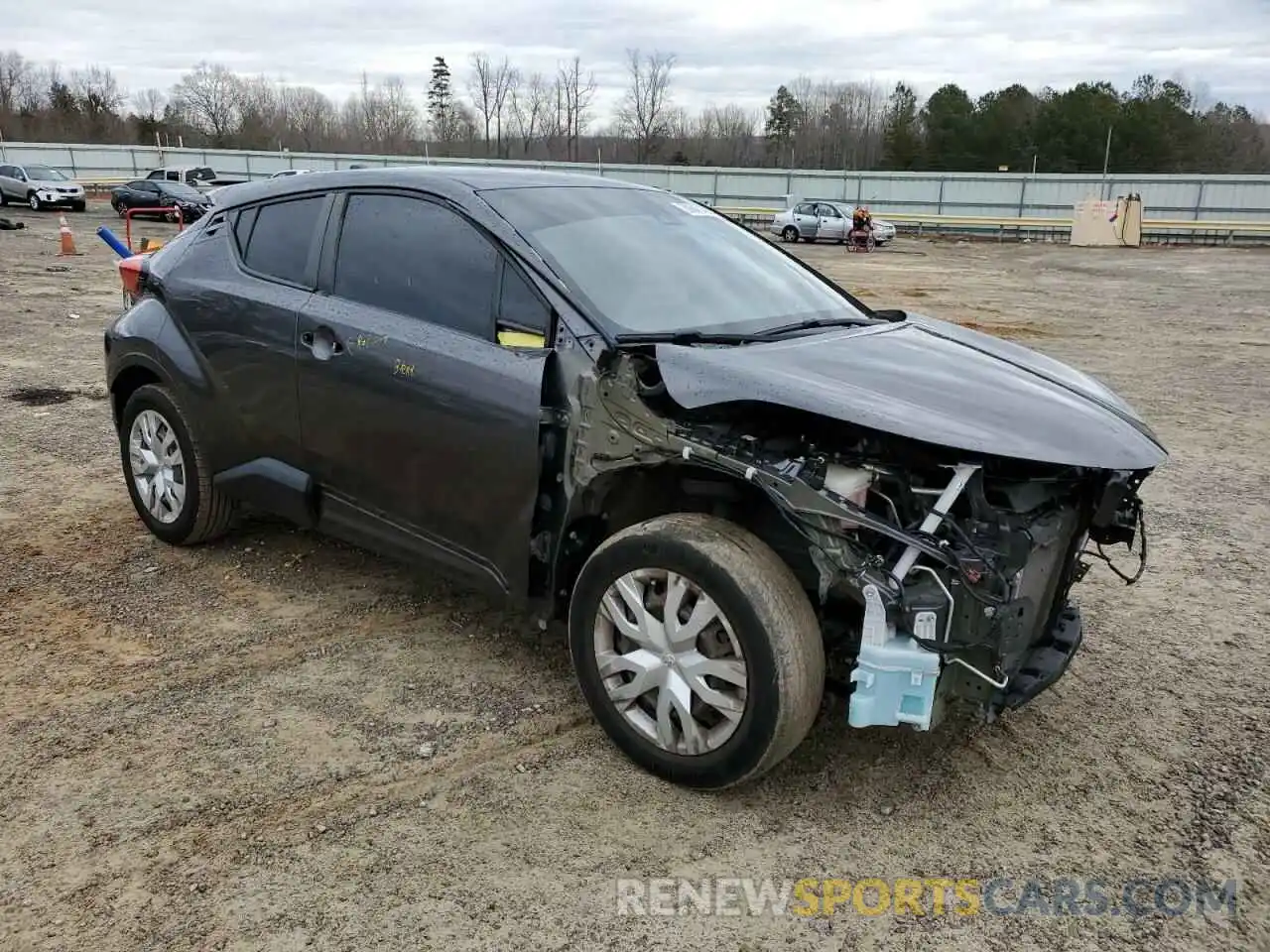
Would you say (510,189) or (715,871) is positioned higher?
(510,189)

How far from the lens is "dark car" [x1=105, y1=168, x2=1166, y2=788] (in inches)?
105

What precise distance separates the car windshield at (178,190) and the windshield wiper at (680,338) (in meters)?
28.3

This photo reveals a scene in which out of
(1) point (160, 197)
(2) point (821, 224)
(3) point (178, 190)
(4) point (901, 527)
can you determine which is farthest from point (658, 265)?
(2) point (821, 224)

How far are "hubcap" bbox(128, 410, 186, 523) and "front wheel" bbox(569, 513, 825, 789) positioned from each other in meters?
2.47

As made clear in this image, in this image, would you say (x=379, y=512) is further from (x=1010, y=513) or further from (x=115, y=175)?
(x=115, y=175)

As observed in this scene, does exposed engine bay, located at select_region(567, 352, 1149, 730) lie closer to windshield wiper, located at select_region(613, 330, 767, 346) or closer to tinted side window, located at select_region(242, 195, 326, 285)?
windshield wiper, located at select_region(613, 330, 767, 346)

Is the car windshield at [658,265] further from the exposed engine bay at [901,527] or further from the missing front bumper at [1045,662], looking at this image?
the missing front bumper at [1045,662]

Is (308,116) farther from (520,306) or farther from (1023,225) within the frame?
(520,306)

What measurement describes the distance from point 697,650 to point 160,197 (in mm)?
29815

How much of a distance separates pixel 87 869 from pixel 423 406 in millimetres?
1686

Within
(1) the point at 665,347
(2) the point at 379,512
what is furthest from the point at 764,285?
(2) the point at 379,512

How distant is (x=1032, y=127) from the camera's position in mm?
59312

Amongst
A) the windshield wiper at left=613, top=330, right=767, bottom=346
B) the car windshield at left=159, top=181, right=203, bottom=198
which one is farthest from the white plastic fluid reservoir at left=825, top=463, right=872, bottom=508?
the car windshield at left=159, top=181, right=203, bottom=198

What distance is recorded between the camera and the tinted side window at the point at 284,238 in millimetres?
4012
